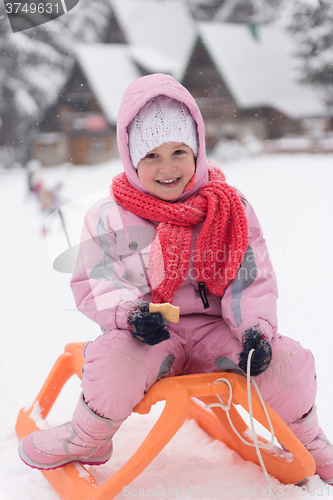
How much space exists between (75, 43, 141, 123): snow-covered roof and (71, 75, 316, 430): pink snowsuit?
3277 mm

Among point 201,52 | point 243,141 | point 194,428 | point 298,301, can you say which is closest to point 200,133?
point 194,428

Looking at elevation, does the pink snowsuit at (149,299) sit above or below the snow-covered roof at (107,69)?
below

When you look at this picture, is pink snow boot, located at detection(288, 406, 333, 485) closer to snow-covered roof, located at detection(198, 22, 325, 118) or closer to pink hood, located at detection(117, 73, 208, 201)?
pink hood, located at detection(117, 73, 208, 201)

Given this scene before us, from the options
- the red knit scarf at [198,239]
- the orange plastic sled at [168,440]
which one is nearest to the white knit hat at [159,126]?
the red knit scarf at [198,239]

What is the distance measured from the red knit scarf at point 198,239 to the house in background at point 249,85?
10.8 feet

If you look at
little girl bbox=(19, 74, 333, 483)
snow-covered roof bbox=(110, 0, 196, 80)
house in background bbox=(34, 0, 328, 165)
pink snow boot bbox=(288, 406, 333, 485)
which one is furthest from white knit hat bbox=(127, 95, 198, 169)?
snow-covered roof bbox=(110, 0, 196, 80)

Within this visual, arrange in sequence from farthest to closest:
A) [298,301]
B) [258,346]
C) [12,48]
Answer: [12,48] → [298,301] → [258,346]

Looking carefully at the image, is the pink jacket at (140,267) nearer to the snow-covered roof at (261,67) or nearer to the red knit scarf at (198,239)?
the red knit scarf at (198,239)

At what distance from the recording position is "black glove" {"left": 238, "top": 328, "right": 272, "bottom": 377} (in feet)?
2.82

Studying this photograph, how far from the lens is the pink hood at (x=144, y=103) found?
99 centimetres

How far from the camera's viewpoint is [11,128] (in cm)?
463

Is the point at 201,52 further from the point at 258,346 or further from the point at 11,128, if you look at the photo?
the point at 258,346

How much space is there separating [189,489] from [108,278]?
18.8 inches

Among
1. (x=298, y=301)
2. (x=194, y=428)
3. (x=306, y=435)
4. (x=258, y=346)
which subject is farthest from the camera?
(x=298, y=301)
